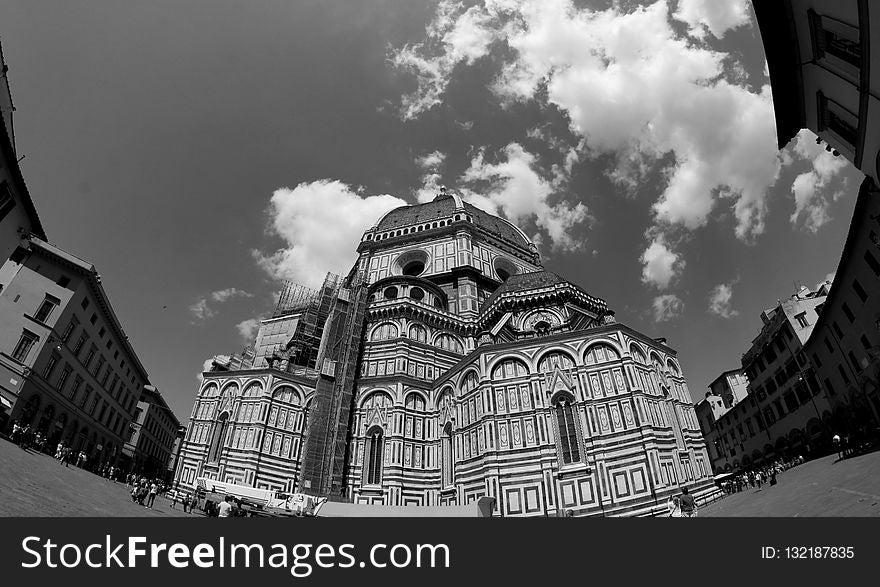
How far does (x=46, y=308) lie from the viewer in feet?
88.0

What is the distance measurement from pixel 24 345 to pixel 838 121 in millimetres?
41507

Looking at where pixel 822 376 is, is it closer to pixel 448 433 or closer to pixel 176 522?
pixel 448 433

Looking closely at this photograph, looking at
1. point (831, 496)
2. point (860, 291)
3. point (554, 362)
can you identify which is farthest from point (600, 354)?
point (860, 291)

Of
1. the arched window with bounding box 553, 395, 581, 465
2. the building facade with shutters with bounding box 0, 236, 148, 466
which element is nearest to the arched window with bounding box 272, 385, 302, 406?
the building facade with shutters with bounding box 0, 236, 148, 466

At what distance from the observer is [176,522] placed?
7820mm

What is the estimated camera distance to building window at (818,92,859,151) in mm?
14539

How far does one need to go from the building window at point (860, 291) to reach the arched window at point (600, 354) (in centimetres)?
1486

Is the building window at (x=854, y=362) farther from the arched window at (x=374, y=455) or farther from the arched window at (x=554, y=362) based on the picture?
the arched window at (x=374, y=455)

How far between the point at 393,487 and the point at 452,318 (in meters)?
15.7

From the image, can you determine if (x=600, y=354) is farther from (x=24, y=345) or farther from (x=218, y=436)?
(x=24, y=345)

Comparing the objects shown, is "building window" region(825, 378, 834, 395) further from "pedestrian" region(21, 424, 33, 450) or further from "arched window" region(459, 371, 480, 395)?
"pedestrian" region(21, 424, 33, 450)

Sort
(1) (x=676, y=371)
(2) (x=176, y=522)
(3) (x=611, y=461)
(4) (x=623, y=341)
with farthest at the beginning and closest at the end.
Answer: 1. (1) (x=676, y=371)
2. (4) (x=623, y=341)
3. (3) (x=611, y=461)
4. (2) (x=176, y=522)

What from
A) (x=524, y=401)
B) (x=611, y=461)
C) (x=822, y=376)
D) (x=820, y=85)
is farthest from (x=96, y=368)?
(x=822, y=376)

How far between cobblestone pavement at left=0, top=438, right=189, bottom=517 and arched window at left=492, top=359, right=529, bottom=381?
63.8 ft
